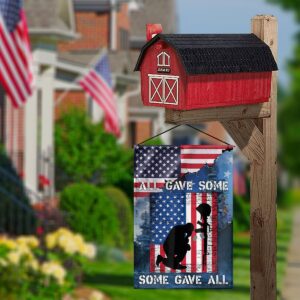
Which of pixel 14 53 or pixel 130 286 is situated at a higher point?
pixel 14 53

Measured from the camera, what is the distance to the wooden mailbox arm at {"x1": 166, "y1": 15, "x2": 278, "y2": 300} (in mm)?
6809

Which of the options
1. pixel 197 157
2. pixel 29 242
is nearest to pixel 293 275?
pixel 29 242

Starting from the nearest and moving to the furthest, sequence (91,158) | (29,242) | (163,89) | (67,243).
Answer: (163,89) < (29,242) < (67,243) < (91,158)

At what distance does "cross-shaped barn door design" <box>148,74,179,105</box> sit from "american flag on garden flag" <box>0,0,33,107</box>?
1073 centimetres

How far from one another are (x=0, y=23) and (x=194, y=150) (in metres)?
10.8

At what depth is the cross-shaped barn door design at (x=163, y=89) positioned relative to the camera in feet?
21.2

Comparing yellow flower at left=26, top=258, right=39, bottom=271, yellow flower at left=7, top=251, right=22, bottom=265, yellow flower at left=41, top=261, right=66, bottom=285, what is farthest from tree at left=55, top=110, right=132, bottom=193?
yellow flower at left=7, top=251, right=22, bottom=265

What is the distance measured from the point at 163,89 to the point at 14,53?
444 inches

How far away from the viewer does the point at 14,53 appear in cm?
1756

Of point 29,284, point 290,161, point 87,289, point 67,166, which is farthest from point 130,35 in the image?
point 290,161

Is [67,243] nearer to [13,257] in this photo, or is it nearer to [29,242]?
[29,242]

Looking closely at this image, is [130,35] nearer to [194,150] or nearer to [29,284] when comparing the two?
[29,284]

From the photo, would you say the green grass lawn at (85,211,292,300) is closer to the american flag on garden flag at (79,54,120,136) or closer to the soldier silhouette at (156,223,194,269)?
the american flag on garden flag at (79,54,120,136)

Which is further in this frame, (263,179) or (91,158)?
(91,158)
